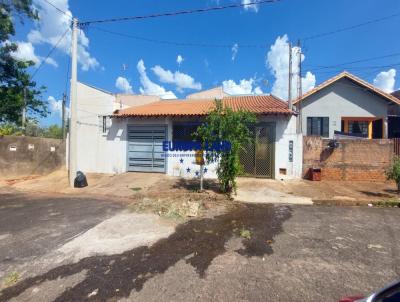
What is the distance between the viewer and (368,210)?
6.63 meters

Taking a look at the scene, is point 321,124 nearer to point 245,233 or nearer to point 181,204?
point 181,204

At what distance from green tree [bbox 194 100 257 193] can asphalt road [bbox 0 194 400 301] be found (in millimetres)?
2060

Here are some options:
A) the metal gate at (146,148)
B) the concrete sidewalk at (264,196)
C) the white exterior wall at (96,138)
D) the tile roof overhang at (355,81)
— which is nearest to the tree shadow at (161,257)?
the concrete sidewalk at (264,196)

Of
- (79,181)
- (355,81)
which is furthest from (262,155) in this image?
(355,81)

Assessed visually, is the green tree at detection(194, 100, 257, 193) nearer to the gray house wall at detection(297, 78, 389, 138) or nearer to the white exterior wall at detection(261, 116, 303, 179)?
the white exterior wall at detection(261, 116, 303, 179)

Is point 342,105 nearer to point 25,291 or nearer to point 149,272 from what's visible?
point 149,272

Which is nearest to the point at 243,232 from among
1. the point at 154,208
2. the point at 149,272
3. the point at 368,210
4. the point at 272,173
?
the point at 149,272

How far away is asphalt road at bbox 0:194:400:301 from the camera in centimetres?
297

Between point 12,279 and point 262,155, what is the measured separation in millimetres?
9401

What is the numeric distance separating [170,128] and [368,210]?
27.9 ft

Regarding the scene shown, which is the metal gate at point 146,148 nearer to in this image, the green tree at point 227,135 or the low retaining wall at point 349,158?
the green tree at point 227,135

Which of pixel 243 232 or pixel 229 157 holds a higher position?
pixel 229 157

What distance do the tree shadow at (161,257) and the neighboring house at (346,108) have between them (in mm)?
13386

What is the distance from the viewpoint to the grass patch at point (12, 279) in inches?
127
